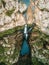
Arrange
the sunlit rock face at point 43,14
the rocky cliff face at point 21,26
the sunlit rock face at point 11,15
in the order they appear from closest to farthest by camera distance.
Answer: the rocky cliff face at point 21,26 < the sunlit rock face at point 11,15 < the sunlit rock face at point 43,14

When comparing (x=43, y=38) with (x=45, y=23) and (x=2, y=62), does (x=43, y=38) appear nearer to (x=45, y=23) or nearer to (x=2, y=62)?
(x=45, y=23)

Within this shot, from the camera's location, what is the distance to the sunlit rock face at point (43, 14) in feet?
271

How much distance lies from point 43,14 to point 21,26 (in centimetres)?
617

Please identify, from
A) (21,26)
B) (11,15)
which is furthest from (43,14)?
(11,15)

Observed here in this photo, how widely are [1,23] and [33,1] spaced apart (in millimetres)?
9845

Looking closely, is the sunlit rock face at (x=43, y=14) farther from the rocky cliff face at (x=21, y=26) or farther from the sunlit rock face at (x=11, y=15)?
the sunlit rock face at (x=11, y=15)

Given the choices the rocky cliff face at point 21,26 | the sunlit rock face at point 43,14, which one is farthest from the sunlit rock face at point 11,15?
the sunlit rock face at point 43,14

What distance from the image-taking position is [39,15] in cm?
8338

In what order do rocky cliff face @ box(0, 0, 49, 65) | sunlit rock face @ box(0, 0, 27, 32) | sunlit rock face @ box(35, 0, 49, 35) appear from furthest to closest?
sunlit rock face @ box(35, 0, 49, 35)
sunlit rock face @ box(0, 0, 27, 32)
rocky cliff face @ box(0, 0, 49, 65)

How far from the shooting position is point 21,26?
83.8 meters

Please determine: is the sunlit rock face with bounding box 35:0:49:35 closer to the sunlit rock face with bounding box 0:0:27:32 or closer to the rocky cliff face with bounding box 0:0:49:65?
the rocky cliff face with bounding box 0:0:49:65

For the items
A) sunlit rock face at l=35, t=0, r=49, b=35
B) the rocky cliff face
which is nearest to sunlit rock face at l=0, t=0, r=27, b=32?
the rocky cliff face

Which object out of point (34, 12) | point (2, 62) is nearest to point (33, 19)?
point (34, 12)

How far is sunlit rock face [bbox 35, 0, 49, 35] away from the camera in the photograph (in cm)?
8256
